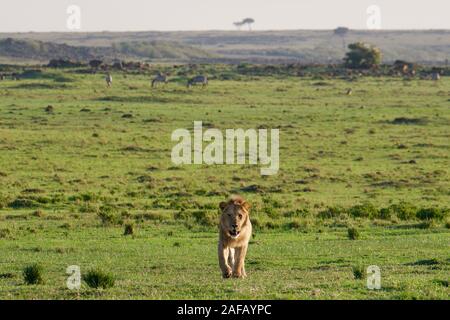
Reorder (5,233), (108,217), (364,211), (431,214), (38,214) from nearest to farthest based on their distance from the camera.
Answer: (5,233)
(108,217)
(38,214)
(431,214)
(364,211)

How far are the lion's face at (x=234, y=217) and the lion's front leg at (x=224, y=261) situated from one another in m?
0.26

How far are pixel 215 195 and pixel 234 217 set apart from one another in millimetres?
17812

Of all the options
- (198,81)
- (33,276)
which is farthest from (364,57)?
(33,276)

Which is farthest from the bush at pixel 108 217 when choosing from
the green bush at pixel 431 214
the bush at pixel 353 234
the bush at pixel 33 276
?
the bush at pixel 33 276

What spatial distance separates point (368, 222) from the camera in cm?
2581

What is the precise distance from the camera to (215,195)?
32.0 meters

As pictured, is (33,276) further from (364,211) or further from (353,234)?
(364,211)

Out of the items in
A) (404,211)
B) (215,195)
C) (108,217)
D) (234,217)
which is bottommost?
(215,195)

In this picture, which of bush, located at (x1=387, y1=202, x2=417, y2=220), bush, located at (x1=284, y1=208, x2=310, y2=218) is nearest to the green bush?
bush, located at (x1=387, y1=202, x2=417, y2=220)

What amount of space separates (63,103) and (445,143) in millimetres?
25721

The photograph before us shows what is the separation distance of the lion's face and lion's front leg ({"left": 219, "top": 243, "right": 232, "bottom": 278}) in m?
0.26

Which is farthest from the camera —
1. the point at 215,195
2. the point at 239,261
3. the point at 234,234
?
the point at 215,195
